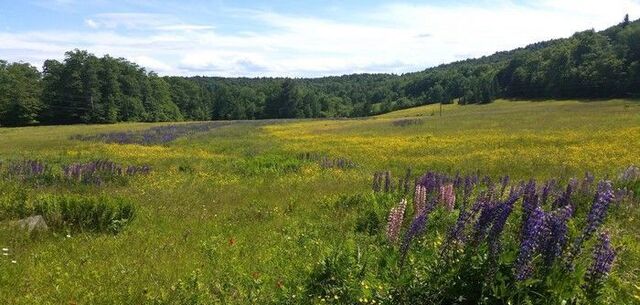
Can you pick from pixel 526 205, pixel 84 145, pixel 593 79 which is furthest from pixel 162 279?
pixel 593 79

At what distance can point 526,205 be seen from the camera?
6125 millimetres

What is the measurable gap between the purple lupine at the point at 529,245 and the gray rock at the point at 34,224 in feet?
27.9

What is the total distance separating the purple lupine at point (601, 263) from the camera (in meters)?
4.29

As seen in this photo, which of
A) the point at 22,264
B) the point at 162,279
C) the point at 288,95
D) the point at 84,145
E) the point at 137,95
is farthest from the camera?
the point at 288,95

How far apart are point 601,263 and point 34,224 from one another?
9298 mm

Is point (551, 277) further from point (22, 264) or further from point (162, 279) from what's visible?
point (22, 264)

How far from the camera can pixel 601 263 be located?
4.29 meters

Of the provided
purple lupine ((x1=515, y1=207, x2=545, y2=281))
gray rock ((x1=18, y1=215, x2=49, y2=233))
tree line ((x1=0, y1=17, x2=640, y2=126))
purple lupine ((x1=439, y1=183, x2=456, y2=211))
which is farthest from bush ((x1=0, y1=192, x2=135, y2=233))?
tree line ((x1=0, y1=17, x2=640, y2=126))

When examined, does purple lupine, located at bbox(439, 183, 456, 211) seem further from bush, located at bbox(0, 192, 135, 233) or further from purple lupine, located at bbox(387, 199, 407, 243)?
bush, located at bbox(0, 192, 135, 233)

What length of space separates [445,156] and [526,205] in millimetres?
17980

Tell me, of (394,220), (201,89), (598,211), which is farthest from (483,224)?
(201,89)

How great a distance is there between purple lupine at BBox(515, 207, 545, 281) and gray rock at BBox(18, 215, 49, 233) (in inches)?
335

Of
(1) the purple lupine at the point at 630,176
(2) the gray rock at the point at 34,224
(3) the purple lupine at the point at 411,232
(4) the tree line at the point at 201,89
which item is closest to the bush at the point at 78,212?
(2) the gray rock at the point at 34,224

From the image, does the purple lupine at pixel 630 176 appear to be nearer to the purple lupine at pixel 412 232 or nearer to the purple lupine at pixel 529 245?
the purple lupine at pixel 412 232
